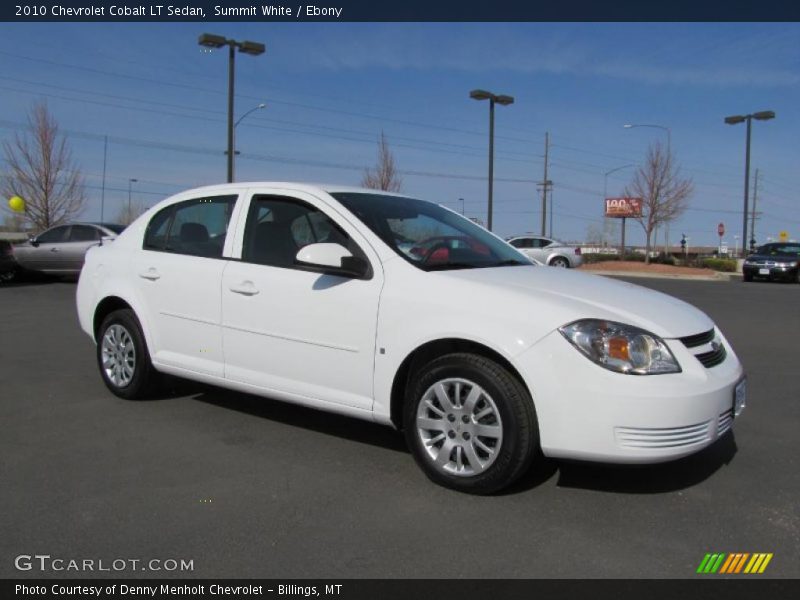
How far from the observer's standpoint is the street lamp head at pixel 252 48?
1761cm

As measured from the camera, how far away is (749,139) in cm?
3166

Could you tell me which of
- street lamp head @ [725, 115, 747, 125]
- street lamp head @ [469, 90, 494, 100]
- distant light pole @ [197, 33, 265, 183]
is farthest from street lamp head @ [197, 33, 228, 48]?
street lamp head @ [725, 115, 747, 125]

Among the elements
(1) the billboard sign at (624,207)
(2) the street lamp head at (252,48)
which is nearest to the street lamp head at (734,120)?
(1) the billboard sign at (624,207)

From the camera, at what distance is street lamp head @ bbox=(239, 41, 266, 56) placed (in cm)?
1761

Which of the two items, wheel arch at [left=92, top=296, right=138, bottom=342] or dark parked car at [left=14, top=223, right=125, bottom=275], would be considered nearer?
wheel arch at [left=92, top=296, right=138, bottom=342]

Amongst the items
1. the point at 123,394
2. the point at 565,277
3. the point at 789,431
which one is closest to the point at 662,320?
the point at 565,277

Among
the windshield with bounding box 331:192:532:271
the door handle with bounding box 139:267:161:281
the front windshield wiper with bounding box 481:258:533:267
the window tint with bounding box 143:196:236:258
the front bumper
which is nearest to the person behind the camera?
the front bumper

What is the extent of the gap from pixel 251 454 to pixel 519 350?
1872 millimetres

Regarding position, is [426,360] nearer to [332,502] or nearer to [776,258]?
[332,502]

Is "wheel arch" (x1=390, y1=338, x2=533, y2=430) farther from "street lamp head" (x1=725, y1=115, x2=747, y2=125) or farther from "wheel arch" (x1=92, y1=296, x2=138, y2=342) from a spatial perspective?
"street lamp head" (x1=725, y1=115, x2=747, y2=125)

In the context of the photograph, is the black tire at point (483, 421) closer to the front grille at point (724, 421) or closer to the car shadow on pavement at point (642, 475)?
the car shadow on pavement at point (642, 475)

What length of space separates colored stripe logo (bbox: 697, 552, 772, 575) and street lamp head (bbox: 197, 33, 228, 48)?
55.5 ft

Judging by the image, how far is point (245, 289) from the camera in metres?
4.64
